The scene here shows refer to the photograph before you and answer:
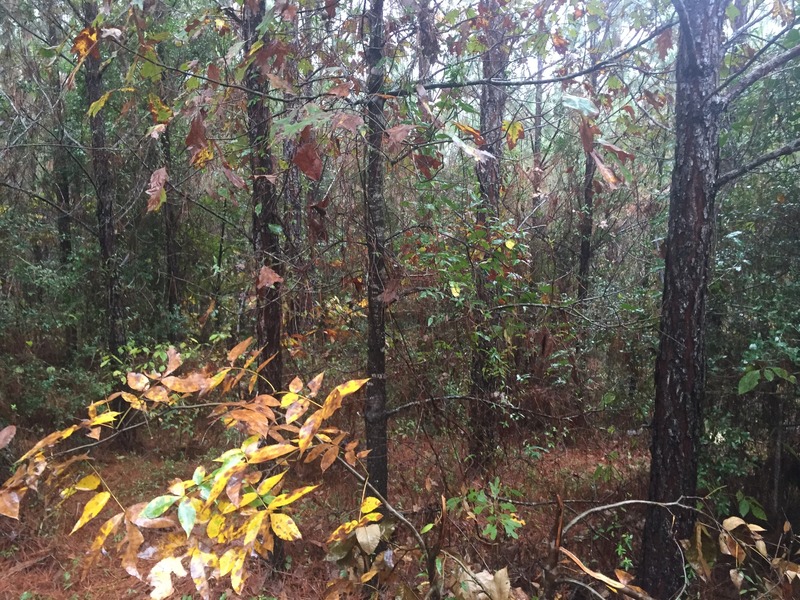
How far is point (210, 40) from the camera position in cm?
671

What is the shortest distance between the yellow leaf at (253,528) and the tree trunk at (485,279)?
193cm

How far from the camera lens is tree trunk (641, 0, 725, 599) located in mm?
2605

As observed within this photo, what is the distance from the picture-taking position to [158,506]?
36.3 inches

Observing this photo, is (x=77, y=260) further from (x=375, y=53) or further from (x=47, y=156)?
(x=375, y=53)

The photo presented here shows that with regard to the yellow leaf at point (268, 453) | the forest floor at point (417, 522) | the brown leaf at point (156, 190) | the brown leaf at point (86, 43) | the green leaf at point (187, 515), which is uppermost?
the brown leaf at point (86, 43)

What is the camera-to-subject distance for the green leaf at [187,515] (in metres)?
0.86

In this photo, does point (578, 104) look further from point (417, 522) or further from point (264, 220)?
point (417, 522)

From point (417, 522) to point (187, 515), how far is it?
2.83m

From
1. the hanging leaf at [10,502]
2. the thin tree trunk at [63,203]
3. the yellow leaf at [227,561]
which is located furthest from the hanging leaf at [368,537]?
the thin tree trunk at [63,203]

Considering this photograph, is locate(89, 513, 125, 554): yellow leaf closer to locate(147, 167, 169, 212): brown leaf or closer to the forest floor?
locate(147, 167, 169, 212): brown leaf

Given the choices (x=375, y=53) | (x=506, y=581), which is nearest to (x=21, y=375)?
(x=375, y=53)

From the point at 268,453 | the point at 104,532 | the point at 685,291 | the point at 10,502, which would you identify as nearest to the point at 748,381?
the point at 685,291

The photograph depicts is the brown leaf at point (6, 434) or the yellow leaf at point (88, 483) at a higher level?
the brown leaf at point (6, 434)

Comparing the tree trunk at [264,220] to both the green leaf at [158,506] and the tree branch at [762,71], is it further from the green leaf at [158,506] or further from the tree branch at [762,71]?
the tree branch at [762,71]
